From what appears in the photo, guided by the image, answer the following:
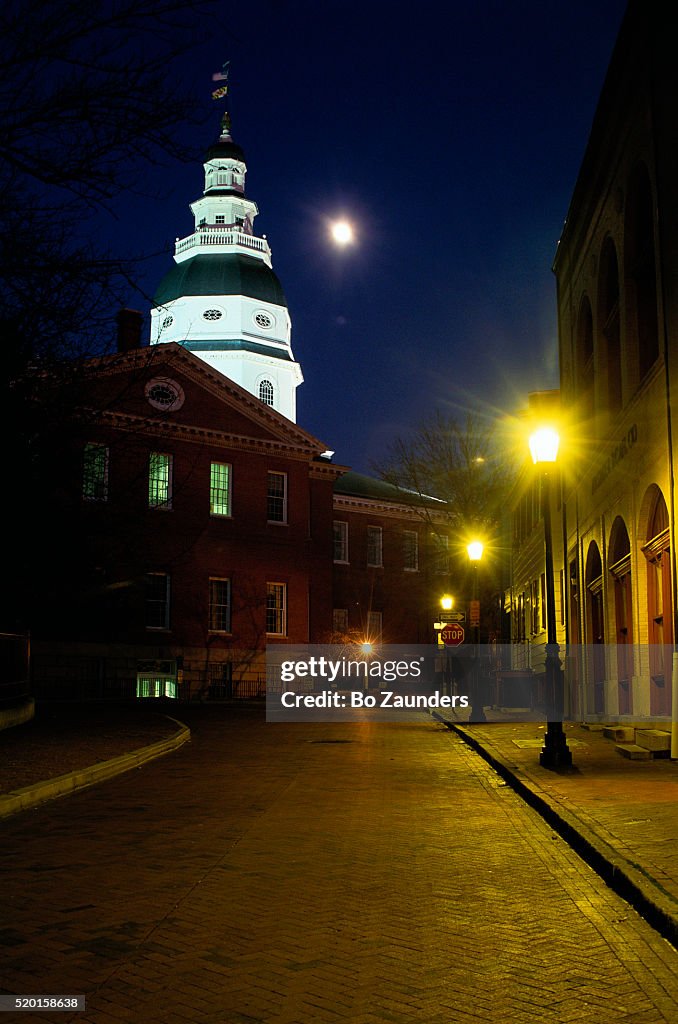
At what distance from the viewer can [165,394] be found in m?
46.2

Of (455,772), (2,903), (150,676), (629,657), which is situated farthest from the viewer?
(150,676)

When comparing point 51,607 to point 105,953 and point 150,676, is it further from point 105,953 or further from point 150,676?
point 105,953

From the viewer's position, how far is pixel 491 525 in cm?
5144

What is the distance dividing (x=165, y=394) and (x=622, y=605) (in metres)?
28.3

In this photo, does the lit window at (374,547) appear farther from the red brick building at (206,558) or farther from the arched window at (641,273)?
the arched window at (641,273)

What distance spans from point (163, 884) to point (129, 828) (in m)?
2.73

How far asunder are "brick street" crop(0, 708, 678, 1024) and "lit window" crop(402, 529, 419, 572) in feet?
164

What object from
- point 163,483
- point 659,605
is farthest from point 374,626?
point 659,605

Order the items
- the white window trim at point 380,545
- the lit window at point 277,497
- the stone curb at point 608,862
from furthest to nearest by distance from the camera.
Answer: the white window trim at point 380,545 → the lit window at point 277,497 → the stone curb at point 608,862

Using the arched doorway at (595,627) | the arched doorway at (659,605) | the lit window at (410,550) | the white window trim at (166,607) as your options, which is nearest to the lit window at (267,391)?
the lit window at (410,550)

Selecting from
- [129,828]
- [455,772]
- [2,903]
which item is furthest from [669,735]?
A: [2,903]

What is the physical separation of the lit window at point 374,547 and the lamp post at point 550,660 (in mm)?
45084

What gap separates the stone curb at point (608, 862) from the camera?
677 centimetres

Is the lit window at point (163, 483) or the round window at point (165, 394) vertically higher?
the round window at point (165, 394)
